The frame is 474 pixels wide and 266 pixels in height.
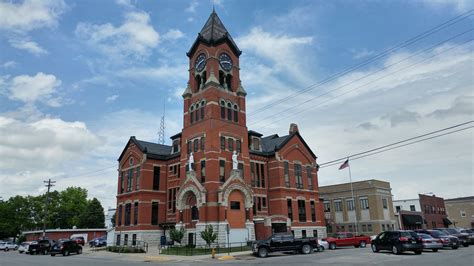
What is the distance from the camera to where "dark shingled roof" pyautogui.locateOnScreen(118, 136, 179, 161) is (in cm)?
4980

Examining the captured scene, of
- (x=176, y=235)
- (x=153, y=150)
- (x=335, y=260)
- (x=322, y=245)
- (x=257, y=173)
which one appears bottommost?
(x=335, y=260)

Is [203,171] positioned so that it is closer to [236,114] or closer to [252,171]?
[252,171]

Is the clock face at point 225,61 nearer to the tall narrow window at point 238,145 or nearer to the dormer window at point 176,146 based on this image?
the tall narrow window at point 238,145

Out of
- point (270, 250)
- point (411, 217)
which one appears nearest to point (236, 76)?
point (270, 250)

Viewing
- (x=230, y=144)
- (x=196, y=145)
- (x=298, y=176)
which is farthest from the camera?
(x=298, y=176)

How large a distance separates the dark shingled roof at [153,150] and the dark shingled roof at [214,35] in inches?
568

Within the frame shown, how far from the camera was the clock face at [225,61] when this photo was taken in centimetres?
4756

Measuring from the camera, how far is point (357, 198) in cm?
6244

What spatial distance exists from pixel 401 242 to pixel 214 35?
3407 cm

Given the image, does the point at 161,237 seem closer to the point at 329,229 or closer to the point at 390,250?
the point at 390,250

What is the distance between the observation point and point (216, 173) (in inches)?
1622

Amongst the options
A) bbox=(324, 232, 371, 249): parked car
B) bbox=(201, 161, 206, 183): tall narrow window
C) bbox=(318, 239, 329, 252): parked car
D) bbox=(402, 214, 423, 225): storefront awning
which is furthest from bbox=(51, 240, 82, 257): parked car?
bbox=(402, 214, 423, 225): storefront awning

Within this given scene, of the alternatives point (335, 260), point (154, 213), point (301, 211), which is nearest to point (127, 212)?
point (154, 213)

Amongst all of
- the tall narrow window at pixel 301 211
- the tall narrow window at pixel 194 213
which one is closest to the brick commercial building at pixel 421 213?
the tall narrow window at pixel 301 211
